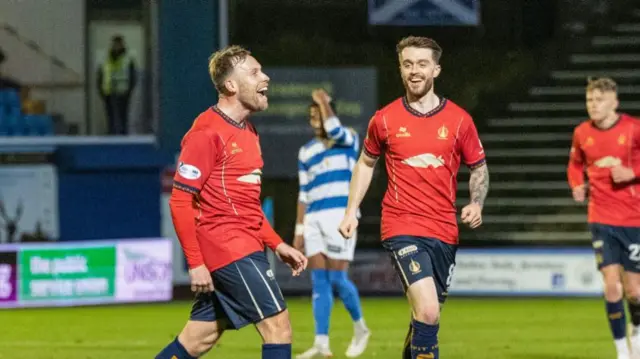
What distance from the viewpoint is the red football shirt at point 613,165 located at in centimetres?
1034

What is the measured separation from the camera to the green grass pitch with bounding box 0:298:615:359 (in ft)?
37.8

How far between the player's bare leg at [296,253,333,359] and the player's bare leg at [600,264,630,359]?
2.23 meters

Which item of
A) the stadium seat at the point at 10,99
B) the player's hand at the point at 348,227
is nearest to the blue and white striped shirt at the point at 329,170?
the player's hand at the point at 348,227

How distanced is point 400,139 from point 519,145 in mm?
14909

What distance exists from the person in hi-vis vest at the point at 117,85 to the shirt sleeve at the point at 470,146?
14.2 metres

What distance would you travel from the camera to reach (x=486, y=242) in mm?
21391

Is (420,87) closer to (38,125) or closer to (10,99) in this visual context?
(38,125)

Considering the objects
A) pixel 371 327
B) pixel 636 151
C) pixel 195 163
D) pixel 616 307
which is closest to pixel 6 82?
pixel 371 327

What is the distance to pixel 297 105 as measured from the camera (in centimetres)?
1972

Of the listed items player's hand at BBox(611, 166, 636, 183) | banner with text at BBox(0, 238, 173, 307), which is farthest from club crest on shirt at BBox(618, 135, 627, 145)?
banner with text at BBox(0, 238, 173, 307)

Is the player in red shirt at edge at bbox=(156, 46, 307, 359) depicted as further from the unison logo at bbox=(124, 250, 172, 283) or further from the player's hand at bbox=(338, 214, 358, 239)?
the unison logo at bbox=(124, 250, 172, 283)

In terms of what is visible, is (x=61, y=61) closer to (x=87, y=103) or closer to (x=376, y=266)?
(x=87, y=103)

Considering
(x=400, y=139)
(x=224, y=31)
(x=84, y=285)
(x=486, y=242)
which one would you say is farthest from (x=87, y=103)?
(x=400, y=139)

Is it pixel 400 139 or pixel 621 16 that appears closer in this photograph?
pixel 400 139
